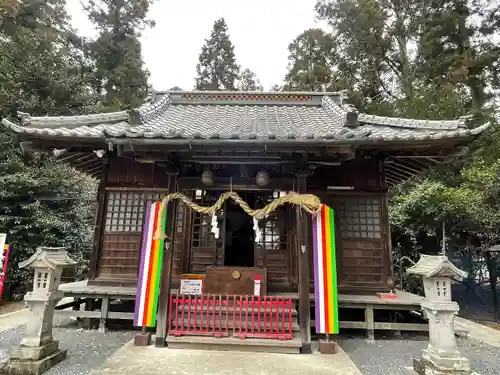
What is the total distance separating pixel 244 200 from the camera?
23.3 ft

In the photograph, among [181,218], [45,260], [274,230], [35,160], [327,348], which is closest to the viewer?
[45,260]

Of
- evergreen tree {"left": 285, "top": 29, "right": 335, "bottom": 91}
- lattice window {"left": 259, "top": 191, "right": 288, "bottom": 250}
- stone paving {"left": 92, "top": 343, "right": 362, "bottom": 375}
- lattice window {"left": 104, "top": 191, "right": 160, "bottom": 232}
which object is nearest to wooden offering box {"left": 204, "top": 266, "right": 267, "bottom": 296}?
lattice window {"left": 259, "top": 191, "right": 288, "bottom": 250}

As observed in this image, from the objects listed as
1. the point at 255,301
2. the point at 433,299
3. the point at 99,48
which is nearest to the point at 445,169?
the point at 433,299

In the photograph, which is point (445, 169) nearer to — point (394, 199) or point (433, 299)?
point (394, 199)

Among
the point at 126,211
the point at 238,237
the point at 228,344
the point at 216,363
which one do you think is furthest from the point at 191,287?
the point at 238,237

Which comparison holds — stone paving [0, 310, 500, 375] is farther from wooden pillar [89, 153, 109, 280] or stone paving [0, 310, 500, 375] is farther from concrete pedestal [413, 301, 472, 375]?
wooden pillar [89, 153, 109, 280]

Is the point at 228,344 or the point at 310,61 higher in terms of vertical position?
the point at 310,61

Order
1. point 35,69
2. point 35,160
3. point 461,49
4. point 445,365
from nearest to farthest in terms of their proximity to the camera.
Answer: point 445,365 < point 35,160 < point 35,69 < point 461,49

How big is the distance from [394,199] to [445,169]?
289 centimetres

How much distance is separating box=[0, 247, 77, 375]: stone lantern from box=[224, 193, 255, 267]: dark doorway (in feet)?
12.0

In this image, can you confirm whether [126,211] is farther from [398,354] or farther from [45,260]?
[398,354]

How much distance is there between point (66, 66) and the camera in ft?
49.8

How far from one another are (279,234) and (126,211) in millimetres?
3672

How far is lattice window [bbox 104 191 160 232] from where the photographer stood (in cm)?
716
